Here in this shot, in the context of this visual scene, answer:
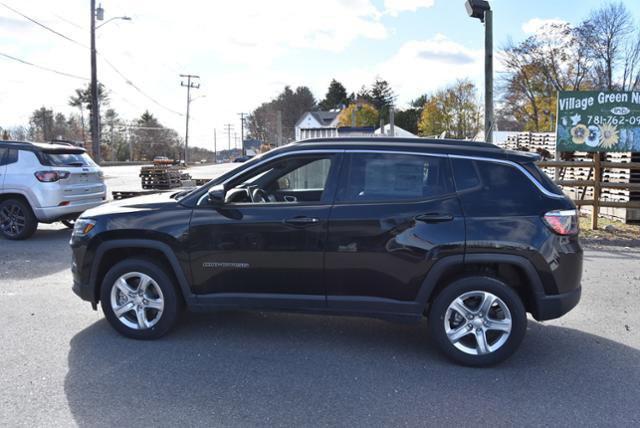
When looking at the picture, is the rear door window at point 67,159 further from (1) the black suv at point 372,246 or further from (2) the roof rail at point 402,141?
(2) the roof rail at point 402,141

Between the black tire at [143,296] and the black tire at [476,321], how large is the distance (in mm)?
2266

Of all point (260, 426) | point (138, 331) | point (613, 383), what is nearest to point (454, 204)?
point (613, 383)

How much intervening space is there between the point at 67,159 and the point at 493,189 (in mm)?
8430

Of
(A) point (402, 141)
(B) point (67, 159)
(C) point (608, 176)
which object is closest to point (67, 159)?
(B) point (67, 159)

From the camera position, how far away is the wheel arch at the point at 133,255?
447 centimetres

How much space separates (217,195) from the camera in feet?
14.1

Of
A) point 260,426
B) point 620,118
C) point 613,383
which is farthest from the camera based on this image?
point 620,118

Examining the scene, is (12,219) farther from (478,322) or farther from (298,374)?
(478,322)

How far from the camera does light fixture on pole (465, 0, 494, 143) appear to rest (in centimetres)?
1045

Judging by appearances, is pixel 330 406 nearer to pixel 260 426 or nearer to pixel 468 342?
pixel 260 426

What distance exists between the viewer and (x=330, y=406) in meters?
3.46

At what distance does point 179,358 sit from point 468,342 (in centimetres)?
239

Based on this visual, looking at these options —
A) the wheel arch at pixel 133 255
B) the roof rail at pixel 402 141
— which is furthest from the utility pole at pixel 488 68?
the wheel arch at pixel 133 255

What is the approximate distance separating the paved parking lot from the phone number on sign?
21.0 feet
